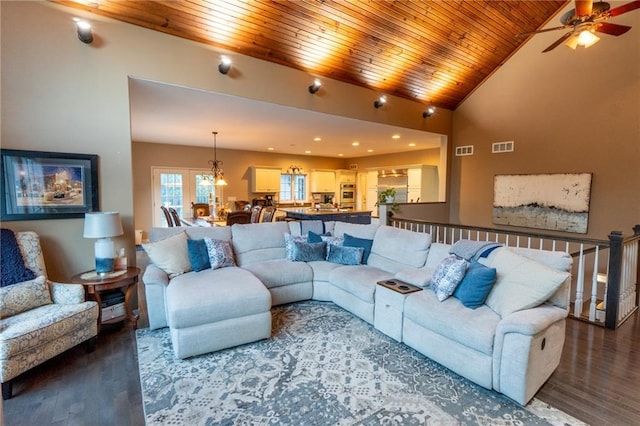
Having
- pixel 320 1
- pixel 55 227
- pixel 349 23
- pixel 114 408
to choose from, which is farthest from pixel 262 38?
pixel 114 408

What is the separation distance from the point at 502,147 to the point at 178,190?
7840 mm

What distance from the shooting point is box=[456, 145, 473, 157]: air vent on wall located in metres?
6.91

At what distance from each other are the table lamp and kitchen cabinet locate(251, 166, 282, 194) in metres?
6.06

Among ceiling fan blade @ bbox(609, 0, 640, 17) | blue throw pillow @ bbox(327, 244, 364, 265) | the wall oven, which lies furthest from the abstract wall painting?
the wall oven

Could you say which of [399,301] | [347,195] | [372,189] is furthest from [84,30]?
[347,195]

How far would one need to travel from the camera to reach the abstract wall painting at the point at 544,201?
206 inches

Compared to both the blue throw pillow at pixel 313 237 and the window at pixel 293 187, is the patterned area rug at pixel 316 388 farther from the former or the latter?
the window at pixel 293 187

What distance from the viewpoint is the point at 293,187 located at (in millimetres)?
10445

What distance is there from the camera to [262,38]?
13.5 feet

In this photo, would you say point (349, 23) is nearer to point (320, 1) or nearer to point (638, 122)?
point (320, 1)

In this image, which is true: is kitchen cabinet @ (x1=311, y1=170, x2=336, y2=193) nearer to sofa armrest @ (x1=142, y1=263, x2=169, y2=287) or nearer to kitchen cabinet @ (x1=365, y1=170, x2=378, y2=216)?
A: kitchen cabinet @ (x1=365, y1=170, x2=378, y2=216)

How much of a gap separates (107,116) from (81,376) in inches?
101

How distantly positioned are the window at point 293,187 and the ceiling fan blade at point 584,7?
8126mm

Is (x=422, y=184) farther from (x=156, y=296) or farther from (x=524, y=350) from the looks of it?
(x=156, y=296)
